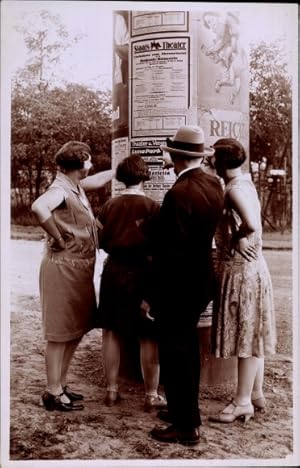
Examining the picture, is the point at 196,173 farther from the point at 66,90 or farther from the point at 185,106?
the point at 66,90

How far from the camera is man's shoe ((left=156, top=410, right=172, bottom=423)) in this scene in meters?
2.72

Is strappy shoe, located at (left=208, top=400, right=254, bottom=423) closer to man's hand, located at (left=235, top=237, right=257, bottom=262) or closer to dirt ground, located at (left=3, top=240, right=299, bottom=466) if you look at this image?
dirt ground, located at (left=3, top=240, right=299, bottom=466)

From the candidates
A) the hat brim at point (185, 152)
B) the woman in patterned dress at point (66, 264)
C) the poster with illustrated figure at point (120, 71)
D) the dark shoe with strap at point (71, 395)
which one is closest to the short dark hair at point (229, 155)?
the hat brim at point (185, 152)

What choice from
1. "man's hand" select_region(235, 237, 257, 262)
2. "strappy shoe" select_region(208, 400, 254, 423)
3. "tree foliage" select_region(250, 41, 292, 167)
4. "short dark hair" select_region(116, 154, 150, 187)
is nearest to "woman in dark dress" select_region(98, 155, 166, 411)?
"short dark hair" select_region(116, 154, 150, 187)

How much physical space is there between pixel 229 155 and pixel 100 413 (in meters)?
1.24

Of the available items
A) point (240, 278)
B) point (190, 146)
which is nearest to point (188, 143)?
point (190, 146)

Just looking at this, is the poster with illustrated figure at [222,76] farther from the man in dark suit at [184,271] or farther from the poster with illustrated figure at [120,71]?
the poster with illustrated figure at [120,71]

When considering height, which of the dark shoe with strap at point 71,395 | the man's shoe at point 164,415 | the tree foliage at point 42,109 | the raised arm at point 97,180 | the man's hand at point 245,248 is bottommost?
the man's shoe at point 164,415

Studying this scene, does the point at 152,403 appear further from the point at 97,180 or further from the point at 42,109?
the point at 42,109

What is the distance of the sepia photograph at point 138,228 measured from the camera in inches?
106

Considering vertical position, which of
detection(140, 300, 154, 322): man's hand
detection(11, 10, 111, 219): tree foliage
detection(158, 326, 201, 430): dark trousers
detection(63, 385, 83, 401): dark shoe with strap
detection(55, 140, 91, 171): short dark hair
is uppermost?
detection(11, 10, 111, 219): tree foliage

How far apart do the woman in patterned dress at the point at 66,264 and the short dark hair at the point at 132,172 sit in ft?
0.45

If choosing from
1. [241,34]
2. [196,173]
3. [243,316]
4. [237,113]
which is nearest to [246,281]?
[243,316]

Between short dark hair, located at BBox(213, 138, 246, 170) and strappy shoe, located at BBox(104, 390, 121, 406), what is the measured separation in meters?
1.08
